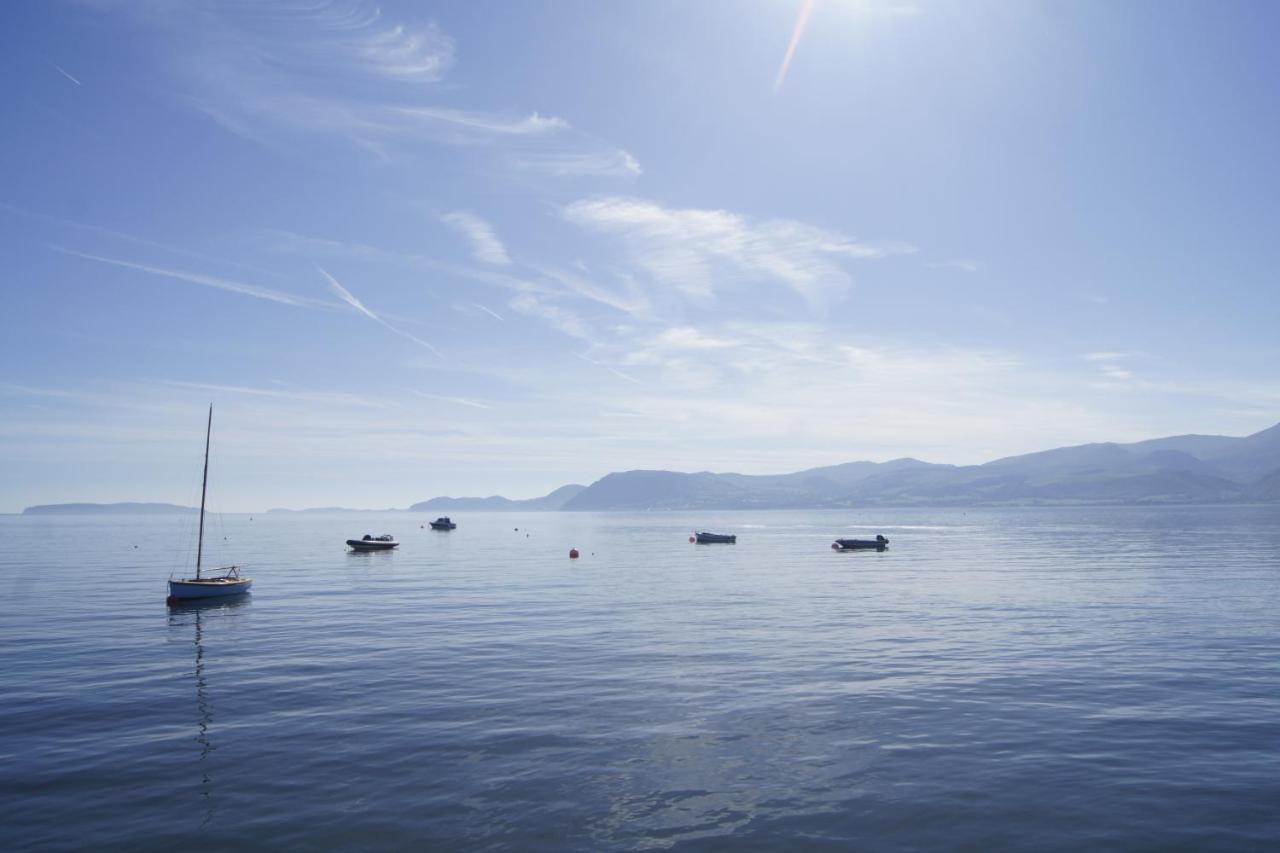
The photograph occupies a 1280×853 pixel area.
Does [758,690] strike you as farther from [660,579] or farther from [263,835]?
[660,579]

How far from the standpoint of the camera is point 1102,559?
3895 inches

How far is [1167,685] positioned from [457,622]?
4164 centimetres

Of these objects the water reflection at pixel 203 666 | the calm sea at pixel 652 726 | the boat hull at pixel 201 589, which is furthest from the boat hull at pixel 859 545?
the boat hull at pixel 201 589

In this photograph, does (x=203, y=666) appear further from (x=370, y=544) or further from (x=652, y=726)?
(x=370, y=544)

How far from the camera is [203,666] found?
128 feet

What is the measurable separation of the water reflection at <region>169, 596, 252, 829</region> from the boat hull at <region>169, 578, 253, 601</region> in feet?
1.68

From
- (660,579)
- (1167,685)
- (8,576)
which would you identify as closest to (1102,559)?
(660,579)

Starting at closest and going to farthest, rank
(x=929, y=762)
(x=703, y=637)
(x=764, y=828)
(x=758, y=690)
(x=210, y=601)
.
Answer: (x=764, y=828) < (x=929, y=762) < (x=758, y=690) < (x=703, y=637) < (x=210, y=601)

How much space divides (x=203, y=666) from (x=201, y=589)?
103 feet

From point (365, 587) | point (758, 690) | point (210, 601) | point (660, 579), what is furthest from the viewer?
point (660, 579)

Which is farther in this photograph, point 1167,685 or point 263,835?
point 1167,685

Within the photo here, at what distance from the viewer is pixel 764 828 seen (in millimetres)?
18094

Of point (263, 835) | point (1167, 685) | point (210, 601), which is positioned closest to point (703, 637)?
point (1167, 685)

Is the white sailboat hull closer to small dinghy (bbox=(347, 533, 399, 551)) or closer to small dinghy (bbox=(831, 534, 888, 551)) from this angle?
small dinghy (bbox=(347, 533, 399, 551))
